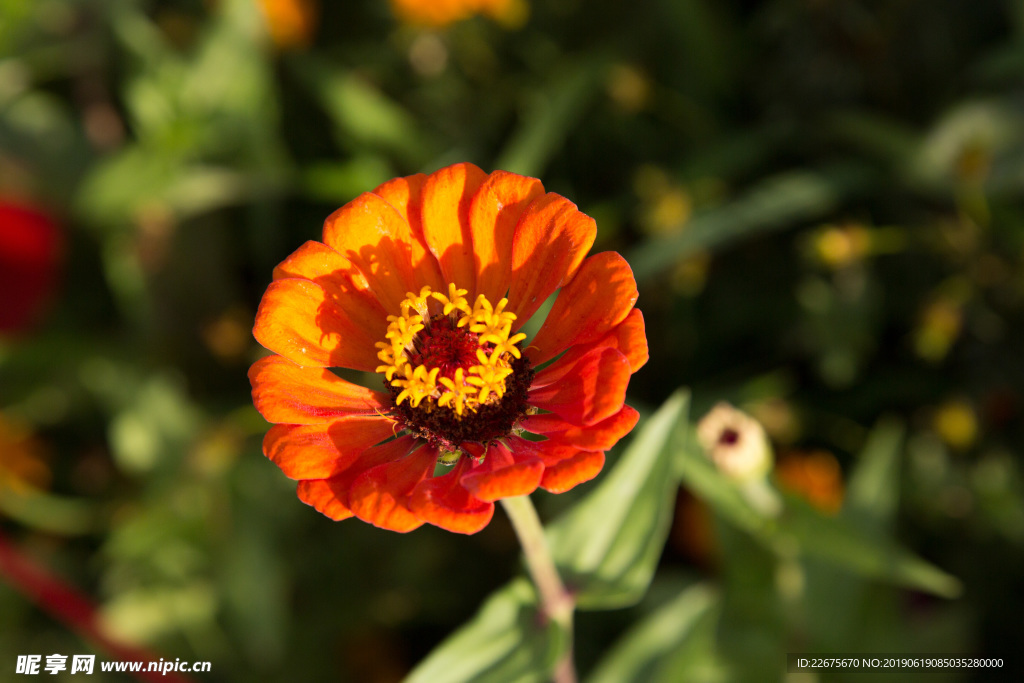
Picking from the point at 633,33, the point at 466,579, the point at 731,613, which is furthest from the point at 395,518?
the point at 633,33

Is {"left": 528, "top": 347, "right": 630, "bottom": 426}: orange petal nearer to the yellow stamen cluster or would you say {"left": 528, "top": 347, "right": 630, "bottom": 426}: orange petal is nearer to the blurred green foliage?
the yellow stamen cluster

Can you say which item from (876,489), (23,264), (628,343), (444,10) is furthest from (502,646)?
(23,264)

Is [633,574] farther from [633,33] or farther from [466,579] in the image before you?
[633,33]

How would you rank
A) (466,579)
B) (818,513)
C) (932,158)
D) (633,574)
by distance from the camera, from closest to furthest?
(633,574) < (818,513) < (932,158) < (466,579)

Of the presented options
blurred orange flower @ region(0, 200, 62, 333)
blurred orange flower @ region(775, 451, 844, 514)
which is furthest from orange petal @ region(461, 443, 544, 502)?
blurred orange flower @ region(0, 200, 62, 333)

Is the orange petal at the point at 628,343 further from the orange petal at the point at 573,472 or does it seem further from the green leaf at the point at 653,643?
the green leaf at the point at 653,643

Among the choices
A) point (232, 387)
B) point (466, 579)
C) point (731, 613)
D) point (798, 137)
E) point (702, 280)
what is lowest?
point (466, 579)

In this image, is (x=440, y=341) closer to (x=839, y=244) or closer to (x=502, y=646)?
(x=502, y=646)

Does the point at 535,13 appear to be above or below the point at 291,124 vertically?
above
